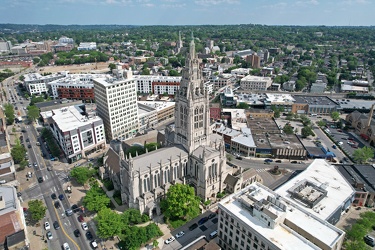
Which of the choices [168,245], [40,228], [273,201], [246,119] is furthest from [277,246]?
[246,119]

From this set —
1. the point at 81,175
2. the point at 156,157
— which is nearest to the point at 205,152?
the point at 156,157

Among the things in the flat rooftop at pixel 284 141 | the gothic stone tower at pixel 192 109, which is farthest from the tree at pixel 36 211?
the flat rooftop at pixel 284 141

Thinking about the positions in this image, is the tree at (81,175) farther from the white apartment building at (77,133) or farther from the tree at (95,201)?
the white apartment building at (77,133)

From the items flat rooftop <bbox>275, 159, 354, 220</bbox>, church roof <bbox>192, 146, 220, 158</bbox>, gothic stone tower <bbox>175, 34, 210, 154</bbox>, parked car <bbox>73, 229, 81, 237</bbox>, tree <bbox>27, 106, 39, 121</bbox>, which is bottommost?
parked car <bbox>73, 229, 81, 237</bbox>

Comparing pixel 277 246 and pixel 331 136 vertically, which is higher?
pixel 277 246

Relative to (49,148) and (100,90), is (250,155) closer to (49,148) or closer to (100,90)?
(100,90)

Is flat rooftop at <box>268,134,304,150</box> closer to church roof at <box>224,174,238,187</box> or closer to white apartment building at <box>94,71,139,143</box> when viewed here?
church roof at <box>224,174,238,187</box>

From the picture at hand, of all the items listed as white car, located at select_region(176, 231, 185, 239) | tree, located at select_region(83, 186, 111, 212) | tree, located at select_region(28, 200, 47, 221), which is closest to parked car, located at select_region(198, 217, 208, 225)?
white car, located at select_region(176, 231, 185, 239)
